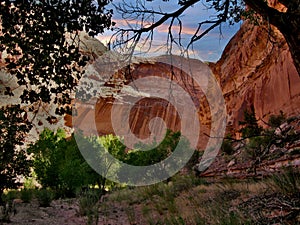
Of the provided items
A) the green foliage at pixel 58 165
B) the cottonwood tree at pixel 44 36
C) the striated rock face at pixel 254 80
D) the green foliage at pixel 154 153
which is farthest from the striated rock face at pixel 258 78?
the cottonwood tree at pixel 44 36

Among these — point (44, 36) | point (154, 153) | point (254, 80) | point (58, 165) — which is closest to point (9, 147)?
point (44, 36)

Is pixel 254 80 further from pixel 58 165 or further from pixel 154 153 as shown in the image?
pixel 58 165

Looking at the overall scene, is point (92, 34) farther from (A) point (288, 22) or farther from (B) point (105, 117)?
(B) point (105, 117)

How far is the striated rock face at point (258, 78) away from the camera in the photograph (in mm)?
A: 34594

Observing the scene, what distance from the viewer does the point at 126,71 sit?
5715 mm

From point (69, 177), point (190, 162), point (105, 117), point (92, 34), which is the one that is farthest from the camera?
point (105, 117)

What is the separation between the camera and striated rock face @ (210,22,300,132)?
34.6 meters

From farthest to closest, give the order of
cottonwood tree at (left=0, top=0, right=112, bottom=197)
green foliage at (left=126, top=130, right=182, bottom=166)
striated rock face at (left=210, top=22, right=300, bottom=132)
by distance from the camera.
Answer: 1. striated rock face at (left=210, top=22, right=300, bottom=132)
2. green foliage at (left=126, top=130, right=182, bottom=166)
3. cottonwood tree at (left=0, top=0, right=112, bottom=197)

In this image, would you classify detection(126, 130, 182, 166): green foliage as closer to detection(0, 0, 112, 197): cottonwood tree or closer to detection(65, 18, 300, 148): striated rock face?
detection(65, 18, 300, 148): striated rock face

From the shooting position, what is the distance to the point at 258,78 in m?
42.8

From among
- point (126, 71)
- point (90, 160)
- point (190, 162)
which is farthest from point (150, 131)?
point (126, 71)

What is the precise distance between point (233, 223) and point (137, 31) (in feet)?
11.9

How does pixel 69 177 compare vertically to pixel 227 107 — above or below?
below

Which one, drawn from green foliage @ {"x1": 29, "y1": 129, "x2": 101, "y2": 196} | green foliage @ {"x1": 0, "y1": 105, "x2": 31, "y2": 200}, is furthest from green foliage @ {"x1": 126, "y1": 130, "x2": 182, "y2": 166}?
green foliage @ {"x1": 0, "y1": 105, "x2": 31, "y2": 200}
